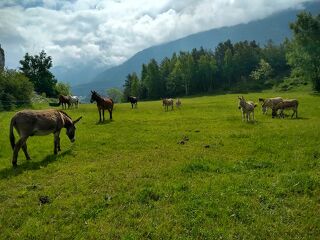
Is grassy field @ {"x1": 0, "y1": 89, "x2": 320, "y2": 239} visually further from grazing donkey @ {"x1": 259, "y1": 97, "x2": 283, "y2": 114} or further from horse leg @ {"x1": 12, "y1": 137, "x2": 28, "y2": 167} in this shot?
grazing donkey @ {"x1": 259, "y1": 97, "x2": 283, "y2": 114}

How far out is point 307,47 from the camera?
89.0 m

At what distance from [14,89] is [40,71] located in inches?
2357

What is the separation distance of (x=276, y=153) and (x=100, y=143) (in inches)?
450

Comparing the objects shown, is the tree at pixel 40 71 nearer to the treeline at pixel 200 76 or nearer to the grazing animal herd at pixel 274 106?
the treeline at pixel 200 76

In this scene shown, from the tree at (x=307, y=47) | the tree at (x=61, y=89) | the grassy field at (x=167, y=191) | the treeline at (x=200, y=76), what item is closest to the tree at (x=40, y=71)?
the tree at (x=61, y=89)

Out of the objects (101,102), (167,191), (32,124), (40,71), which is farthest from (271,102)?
Answer: (40,71)

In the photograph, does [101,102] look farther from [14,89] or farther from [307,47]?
[307,47]

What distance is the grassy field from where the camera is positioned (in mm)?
10977

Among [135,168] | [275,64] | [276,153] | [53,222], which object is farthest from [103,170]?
[275,64]

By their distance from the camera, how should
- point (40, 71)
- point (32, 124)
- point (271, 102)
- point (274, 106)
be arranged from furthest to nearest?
point (40, 71) → point (271, 102) → point (274, 106) → point (32, 124)

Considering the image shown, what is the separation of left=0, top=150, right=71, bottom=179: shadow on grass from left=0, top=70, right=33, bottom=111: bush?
1687 inches

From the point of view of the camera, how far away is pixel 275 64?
7318 inches

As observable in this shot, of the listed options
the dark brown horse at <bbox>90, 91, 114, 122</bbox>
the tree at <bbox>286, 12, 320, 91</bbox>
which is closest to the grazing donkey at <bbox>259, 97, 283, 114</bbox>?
the dark brown horse at <bbox>90, 91, 114, 122</bbox>

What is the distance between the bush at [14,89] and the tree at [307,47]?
6269 cm
